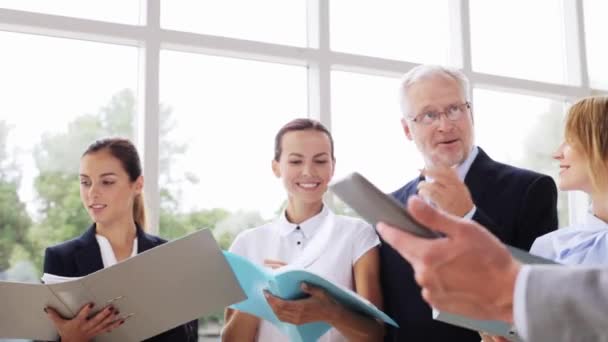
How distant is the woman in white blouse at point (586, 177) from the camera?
194cm

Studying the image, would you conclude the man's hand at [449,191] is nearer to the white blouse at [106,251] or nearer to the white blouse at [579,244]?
the white blouse at [579,244]

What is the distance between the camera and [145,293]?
6.84ft

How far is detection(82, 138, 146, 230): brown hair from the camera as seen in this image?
8.82 feet

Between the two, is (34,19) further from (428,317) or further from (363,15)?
(428,317)

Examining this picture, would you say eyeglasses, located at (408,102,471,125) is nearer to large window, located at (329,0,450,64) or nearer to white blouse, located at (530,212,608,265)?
white blouse, located at (530,212,608,265)

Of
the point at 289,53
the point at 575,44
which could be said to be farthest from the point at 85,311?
the point at 575,44

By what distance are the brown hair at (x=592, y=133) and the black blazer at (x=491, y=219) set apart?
1.27 ft

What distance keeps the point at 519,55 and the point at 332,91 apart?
4.72 ft

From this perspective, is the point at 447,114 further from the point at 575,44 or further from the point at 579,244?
the point at 575,44

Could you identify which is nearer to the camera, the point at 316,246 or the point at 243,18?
the point at 316,246

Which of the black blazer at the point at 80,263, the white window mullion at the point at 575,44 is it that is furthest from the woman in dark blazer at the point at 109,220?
the white window mullion at the point at 575,44

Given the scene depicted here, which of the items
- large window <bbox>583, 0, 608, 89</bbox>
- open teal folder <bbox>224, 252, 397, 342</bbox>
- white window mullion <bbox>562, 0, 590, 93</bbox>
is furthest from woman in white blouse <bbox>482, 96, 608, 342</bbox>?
large window <bbox>583, 0, 608, 89</bbox>

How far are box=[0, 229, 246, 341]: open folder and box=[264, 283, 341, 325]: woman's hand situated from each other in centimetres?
10

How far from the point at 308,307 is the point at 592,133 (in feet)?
2.79
